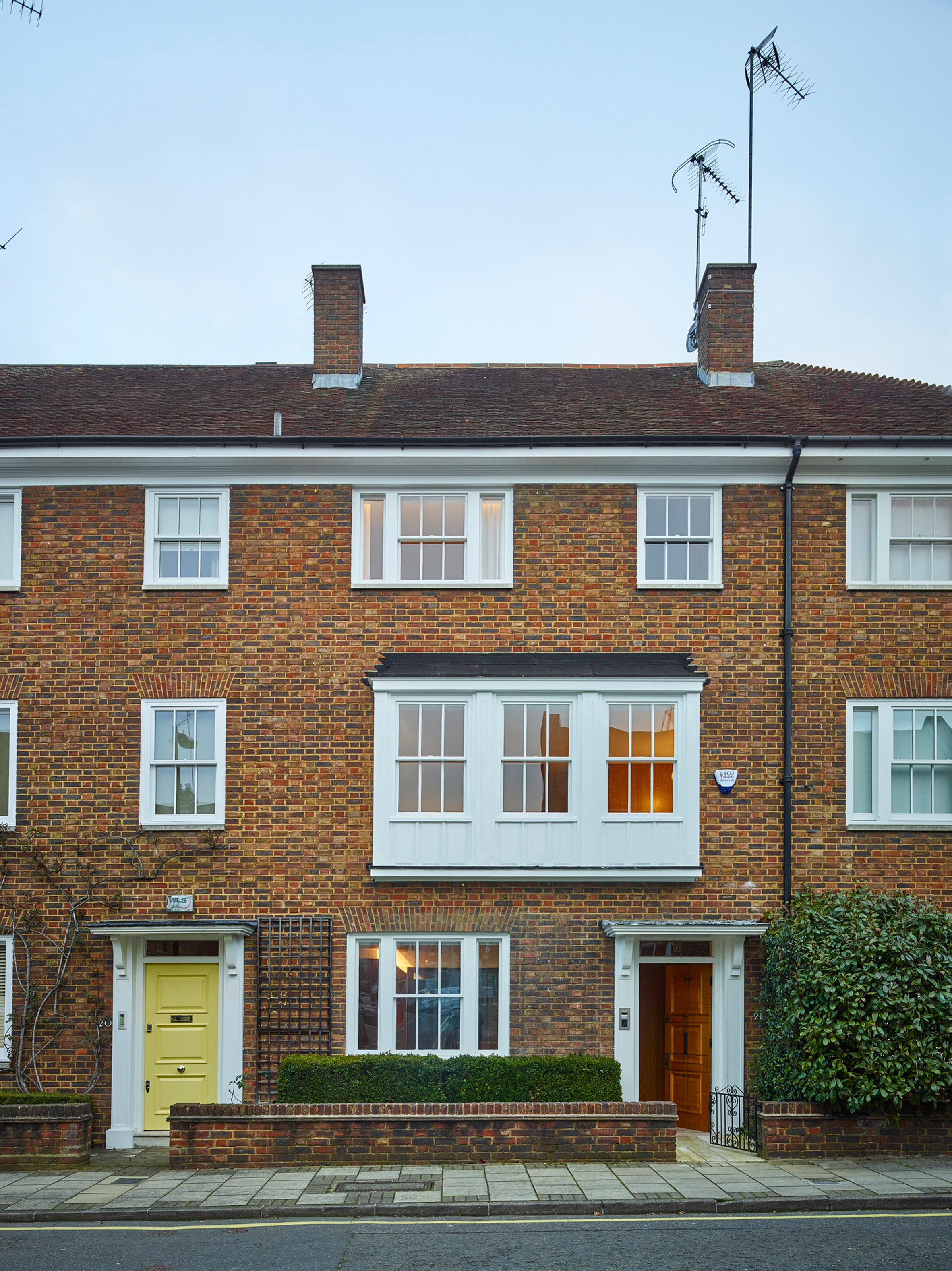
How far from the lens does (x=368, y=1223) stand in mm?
9820

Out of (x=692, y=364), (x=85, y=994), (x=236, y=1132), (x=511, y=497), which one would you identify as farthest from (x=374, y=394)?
(x=236, y=1132)

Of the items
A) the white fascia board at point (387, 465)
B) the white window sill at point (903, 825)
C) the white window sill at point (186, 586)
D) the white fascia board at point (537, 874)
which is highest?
the white fascia board at point (387, 465)

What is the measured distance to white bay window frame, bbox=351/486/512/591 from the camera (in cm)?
1427

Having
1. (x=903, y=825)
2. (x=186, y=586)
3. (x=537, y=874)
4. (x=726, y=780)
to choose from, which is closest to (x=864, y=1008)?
(x=903, y=825)

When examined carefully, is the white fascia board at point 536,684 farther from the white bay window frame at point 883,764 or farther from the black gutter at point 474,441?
the black gutter at point 474,441

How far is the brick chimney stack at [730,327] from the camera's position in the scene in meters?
16.8

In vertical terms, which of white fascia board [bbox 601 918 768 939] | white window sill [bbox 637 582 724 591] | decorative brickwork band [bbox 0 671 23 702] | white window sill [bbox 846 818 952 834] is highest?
white window sill [bbox 637 582 724 591]

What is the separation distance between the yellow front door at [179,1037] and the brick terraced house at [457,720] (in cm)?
3

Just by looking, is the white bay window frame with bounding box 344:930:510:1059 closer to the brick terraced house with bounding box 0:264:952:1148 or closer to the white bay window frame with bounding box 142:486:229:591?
the brick terraced house with bounding box 0:264:952:1148

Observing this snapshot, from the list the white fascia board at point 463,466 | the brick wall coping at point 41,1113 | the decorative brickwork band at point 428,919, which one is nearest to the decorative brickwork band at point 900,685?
the white fascia board at point 463,466

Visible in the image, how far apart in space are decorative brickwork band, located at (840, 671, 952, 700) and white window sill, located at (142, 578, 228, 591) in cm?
790

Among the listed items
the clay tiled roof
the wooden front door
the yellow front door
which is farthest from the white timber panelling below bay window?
the clay tiled roof

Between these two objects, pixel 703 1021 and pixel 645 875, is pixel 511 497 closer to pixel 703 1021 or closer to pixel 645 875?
pixel 645 875

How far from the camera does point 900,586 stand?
1421cm
